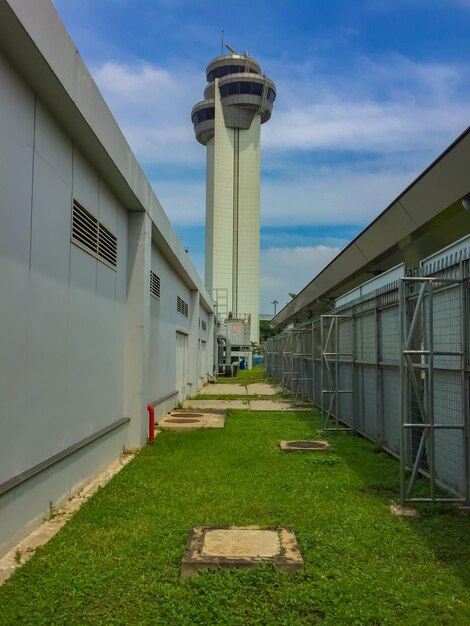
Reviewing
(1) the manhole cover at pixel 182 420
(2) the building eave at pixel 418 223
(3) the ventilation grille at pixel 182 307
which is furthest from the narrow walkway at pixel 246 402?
(2) the building eave at pixel 418 223

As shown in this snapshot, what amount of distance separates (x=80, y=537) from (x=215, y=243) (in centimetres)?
5606

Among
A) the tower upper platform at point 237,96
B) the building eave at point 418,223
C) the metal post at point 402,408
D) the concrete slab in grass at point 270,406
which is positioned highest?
the tower upper platform at point 237,96

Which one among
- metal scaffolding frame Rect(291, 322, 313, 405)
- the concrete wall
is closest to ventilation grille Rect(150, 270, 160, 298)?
the concrete wall

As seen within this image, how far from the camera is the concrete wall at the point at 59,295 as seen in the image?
4.39 metres

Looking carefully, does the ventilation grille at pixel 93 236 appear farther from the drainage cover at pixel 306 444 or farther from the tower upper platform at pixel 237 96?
the tower upper platform at pixel 237 96

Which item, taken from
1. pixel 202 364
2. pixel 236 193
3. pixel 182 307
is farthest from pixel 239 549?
pixel 236 193

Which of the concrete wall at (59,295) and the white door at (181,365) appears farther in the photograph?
the white door at (181,365)

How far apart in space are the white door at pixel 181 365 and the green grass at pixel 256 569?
29.5 feet

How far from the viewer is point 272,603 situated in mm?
3342

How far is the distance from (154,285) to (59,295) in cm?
612

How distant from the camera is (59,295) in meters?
5.61

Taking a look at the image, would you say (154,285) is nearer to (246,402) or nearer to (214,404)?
(214,404)

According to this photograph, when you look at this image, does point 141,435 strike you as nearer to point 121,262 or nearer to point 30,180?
point 121,262

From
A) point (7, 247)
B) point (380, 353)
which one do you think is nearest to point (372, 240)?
point (380, 353)
